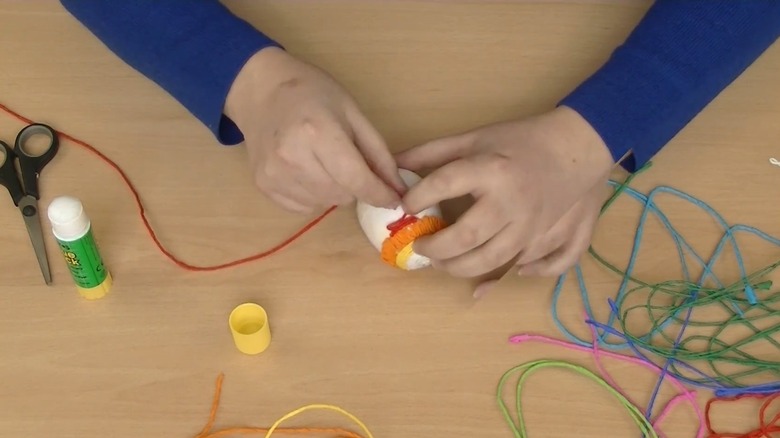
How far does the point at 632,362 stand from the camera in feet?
2.43

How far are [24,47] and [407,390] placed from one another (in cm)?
58

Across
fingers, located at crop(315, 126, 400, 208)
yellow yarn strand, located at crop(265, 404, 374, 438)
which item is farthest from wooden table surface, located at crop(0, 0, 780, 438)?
fingers, located at crop(315, 126, 400, 208)

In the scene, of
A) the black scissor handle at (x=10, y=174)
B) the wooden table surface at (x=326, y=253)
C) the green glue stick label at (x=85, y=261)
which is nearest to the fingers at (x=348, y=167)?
the wooden table surface at (x=326, y=253)

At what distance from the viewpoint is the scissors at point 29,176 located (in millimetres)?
778

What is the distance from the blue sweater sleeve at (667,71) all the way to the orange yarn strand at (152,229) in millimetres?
281

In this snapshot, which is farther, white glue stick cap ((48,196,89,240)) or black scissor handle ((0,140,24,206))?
black scissor handle ((0,140,24,206))

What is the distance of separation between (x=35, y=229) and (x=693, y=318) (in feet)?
2.05

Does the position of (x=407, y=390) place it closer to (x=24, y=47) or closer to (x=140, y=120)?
(x=140, y=120)

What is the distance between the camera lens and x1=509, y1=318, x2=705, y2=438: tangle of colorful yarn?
27.9 inches

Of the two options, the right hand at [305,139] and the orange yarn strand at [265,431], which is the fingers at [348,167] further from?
the orange yarn strand at [265,431]

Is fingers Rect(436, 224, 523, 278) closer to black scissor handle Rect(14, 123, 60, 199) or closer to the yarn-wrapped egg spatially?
the yarn-wrapped egg

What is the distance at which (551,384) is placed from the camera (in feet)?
2.37

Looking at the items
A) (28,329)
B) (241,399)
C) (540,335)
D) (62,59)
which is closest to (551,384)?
(540,335)

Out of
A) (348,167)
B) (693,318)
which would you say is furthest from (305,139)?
(693,318)
